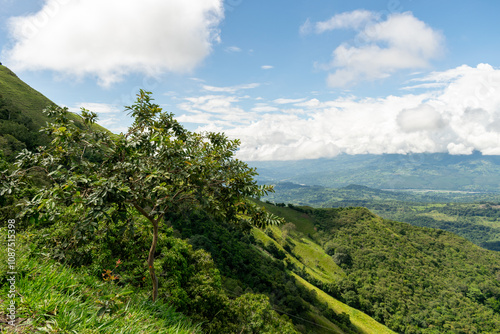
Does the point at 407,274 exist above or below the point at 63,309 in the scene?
below

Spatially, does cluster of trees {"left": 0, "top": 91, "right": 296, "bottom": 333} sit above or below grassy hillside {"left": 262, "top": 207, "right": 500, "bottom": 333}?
above

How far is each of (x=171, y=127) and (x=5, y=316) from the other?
892cm

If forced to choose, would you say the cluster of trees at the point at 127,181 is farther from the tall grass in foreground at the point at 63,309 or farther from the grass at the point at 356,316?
the grass at the point at 356,316

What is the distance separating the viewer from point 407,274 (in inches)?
4963

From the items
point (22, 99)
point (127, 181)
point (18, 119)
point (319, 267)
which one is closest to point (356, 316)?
point (319, 267)

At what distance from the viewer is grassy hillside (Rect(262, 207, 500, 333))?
336 ft

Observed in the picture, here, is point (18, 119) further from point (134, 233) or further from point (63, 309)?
point (63, 309)

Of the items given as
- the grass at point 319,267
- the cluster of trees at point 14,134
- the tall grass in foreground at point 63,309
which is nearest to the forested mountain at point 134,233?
the tall grass in foreground at point 63,309

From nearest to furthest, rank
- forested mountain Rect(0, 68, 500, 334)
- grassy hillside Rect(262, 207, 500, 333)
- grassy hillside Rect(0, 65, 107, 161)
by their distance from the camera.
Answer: forested mountain Rect(0, 68, 500, 334)
grassy hillside Rect(0, 65, 107, 161)
grassy hillside Rect(262, 207, 500, 333)

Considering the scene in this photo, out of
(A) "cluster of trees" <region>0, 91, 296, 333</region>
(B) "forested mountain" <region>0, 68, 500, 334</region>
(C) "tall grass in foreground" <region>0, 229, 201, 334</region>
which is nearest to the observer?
(C) "tall grass in foreground" <region>0, 229, 201, 334</region>

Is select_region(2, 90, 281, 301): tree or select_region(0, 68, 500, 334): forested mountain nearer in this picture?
select_region(0, 68, 500, 334): forested mountain

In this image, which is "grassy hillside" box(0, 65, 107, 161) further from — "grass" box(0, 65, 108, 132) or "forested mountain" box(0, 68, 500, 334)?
"forested mountain" box(0, 68, 500, 334)

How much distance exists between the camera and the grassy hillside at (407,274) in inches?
4035

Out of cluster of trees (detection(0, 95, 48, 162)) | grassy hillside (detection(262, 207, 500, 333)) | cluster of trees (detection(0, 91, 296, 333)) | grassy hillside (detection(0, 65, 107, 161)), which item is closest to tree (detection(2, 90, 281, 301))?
cluster of trees (detection(0, 91, 296, 333))
